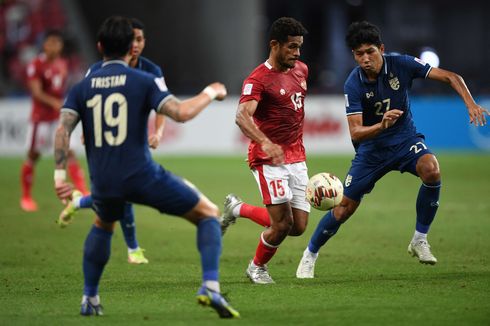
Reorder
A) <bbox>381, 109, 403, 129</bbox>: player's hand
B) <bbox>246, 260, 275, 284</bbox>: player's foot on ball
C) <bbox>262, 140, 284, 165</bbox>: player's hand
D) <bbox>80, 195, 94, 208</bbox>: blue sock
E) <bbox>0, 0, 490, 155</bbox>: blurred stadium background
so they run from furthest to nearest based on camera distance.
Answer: <bbox>0, 0, 490, 155</bbox>: blurred stadium background, <bbox>80, 195, 94, 208</bbox>: blue sock, <bbox>246, 260, 275, 284</bbox>: player's foot on ball, <bbox>381, 109, 403, 129</bbox>: player's hand, <bbox>262, 140, 284, 165</bbox>: player's hand

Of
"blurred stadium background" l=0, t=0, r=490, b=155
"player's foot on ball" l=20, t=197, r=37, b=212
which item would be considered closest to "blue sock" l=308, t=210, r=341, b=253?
"player's foot on ball" l=20, t=197, r=37, b=212

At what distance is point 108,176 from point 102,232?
64 cm

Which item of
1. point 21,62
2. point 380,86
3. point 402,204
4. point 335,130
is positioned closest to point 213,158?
point 335,130

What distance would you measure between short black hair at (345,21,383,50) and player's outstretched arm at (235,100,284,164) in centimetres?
121

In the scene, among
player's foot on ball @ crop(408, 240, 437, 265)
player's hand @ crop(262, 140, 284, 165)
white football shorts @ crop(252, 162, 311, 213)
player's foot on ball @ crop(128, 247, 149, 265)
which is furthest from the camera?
player's foot on ball @ crop(128, 247, 149, 265)

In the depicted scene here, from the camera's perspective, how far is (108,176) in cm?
689

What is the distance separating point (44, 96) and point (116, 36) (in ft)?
29.3

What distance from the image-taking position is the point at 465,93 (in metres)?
9.12

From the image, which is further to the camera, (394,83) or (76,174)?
(76,174)

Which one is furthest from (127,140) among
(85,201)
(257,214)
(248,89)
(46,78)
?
(46,78)

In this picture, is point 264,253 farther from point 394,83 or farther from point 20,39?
point 20,39

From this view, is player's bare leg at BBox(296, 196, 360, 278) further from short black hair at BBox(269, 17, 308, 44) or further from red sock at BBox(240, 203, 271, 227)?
short black hair at BBox(269, 17, 308, 44)

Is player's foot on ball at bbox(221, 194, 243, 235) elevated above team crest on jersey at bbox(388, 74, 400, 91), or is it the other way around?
team crest on jersey at bbox(388, 74, 400, 91)

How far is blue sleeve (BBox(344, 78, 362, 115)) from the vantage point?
30.3 ft
